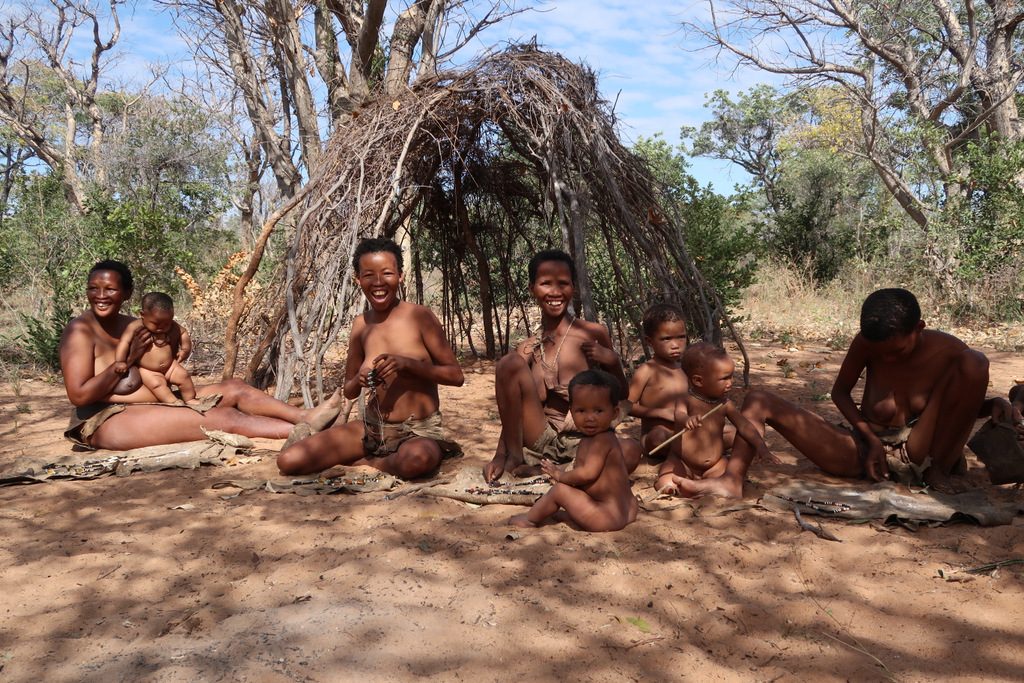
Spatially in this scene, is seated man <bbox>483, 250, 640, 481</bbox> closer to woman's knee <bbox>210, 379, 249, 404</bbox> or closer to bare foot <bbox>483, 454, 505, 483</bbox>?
bare foot <bbox>483, 454, 505, 483</bbox>

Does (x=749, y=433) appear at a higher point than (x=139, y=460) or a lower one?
higher

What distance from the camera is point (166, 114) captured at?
20.5 metres

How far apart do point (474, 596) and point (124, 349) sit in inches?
114

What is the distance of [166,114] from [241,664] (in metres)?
21.5

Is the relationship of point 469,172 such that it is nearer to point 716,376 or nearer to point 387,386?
point 387,386

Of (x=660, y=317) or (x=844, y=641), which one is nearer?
(x=844, y=641)

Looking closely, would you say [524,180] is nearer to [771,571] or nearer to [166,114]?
[771,571]

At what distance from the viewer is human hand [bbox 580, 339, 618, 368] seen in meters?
3.72

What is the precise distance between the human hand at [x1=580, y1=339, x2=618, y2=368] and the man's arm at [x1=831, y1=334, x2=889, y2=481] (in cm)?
105

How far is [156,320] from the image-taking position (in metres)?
4.48

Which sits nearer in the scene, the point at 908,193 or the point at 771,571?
the point at 771,571

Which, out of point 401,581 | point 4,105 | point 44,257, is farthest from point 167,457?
point 4,105

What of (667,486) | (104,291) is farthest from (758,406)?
(104,291)

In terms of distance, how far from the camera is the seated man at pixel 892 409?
129 inches
